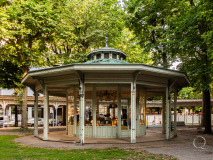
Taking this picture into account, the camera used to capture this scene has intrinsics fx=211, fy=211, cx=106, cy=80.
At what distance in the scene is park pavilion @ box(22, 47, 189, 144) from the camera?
11.4m

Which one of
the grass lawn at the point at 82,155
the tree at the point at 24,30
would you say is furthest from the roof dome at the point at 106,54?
the grass lawn at the point at 82,155

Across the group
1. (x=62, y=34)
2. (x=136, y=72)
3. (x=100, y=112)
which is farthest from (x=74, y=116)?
(x=62, y=34)

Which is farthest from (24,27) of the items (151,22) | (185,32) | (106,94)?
(185,32)

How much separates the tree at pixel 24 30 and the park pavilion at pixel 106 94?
7.85 metres

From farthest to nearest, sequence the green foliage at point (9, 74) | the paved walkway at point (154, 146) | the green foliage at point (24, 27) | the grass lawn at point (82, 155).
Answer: the green foliage at point (9, 74)
the green foliage at point (24, 27)
the paved walkway at point (154, 146)
the grass lawn at point (82, 155)

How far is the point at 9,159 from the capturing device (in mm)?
7723

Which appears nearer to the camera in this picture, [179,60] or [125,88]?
[125,88]

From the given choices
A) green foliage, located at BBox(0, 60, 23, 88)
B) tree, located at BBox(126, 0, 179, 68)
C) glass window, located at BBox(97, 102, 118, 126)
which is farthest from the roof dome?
green foliage, located at BBox(0, 60, 23, 88)

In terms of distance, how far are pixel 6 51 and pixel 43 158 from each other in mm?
16748

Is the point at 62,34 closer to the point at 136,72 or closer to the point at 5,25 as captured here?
the point at 5,25

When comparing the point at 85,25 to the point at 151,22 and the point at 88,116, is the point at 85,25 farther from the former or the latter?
the point at 88,116

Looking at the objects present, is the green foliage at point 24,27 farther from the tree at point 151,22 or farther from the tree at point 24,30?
the tree at point 151,22

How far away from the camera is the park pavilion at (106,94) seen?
1138cm

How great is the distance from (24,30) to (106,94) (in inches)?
431
